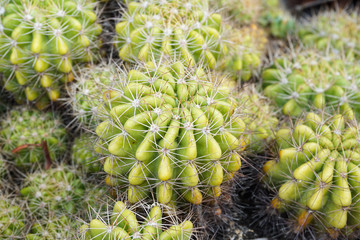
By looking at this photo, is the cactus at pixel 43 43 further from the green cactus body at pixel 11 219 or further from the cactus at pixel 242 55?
the cactus at pixel 242 55

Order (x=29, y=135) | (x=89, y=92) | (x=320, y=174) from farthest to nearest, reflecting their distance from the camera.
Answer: (x=29, y=135), (x=89, y=92), (x=320, y=174)

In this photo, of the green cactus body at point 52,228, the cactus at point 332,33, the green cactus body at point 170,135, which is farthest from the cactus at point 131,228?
the cactus at point 332,33

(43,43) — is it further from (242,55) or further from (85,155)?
(242,55)

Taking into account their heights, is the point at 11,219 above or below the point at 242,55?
below

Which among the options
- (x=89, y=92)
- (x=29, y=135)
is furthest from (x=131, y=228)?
(x=29, y=135)

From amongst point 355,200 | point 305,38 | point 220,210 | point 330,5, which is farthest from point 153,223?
point 330,5
